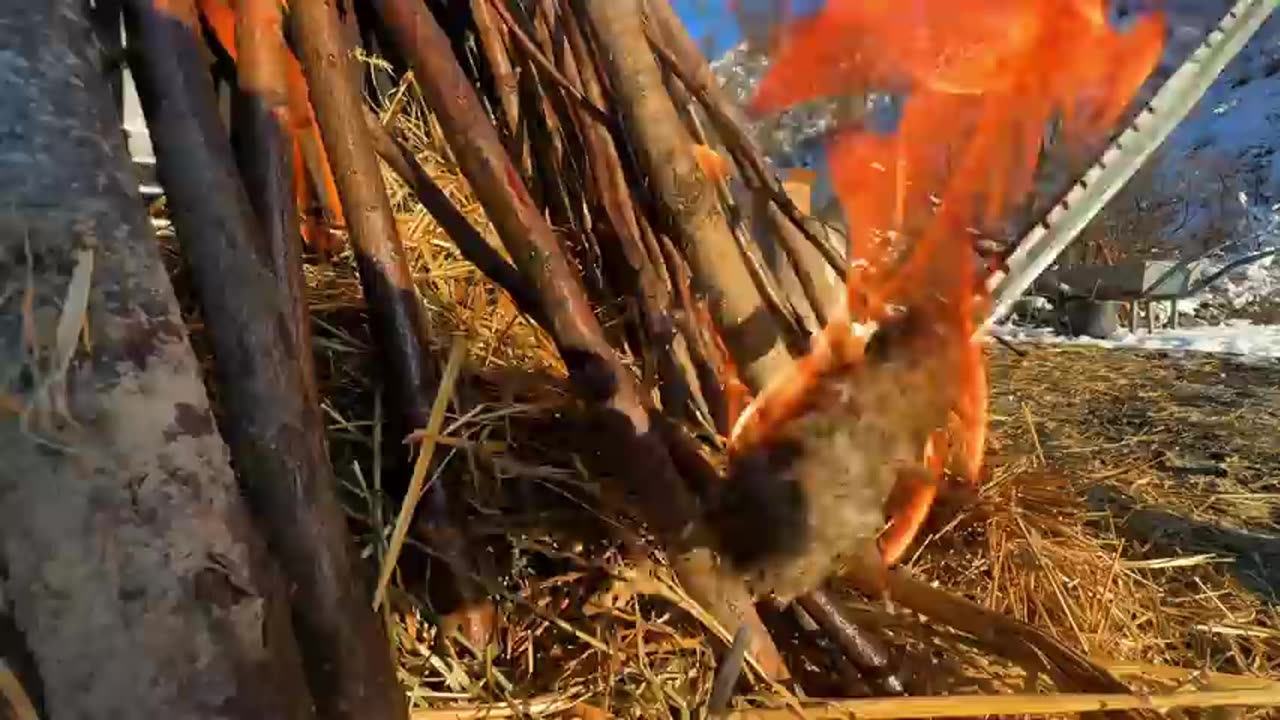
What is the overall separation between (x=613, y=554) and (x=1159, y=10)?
135 cm

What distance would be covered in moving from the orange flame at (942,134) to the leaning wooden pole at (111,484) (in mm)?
658

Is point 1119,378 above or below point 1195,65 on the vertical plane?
below

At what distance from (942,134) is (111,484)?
1179mm

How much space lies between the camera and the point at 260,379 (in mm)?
1157

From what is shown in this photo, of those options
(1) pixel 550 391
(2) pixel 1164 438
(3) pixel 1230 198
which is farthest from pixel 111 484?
(3) pixel 1230 198

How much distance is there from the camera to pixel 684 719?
1.32m

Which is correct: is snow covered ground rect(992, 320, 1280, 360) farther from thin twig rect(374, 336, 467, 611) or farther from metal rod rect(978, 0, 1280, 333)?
thin twig rect(374, 336, 467, 611)

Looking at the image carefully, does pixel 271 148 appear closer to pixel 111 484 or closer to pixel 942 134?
pixel 111 484

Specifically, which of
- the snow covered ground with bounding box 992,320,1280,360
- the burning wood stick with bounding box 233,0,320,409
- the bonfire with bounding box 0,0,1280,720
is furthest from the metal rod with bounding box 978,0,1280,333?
the snow covered ground with bounding box 992,320,1280,360

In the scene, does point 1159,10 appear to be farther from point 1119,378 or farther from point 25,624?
point 1119,378

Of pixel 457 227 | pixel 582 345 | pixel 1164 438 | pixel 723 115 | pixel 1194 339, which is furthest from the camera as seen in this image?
pixel 1194 339

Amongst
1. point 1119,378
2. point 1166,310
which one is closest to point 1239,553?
point 1119,378

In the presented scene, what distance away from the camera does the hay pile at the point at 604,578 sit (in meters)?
1.38

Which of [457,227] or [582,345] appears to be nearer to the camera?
[582,345]
